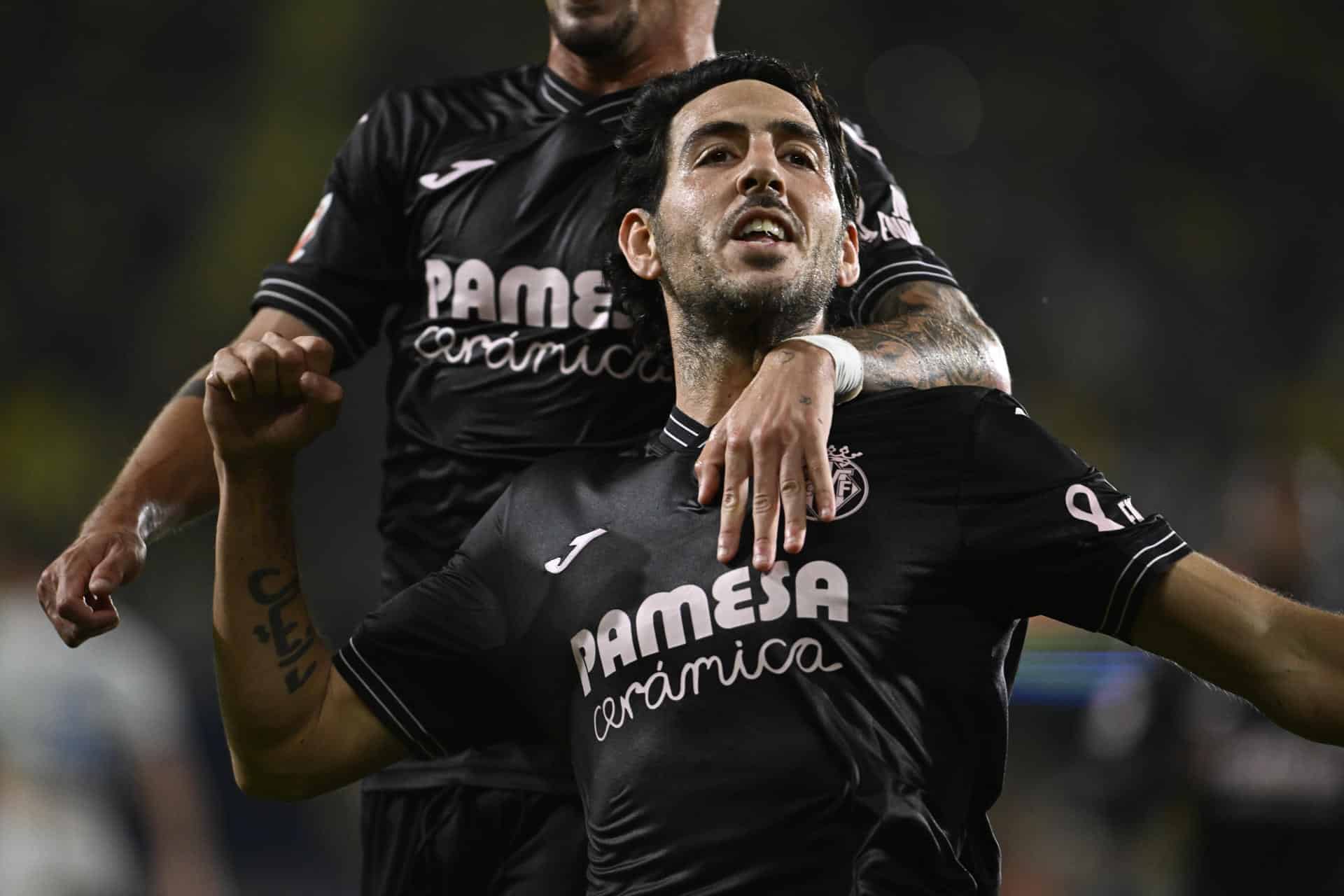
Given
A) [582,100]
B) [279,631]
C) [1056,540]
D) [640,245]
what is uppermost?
[582,100]

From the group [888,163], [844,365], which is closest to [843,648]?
[844,365]

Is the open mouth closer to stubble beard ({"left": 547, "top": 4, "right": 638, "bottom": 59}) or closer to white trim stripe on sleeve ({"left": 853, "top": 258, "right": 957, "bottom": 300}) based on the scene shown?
white trim stripe on sleeve ({"left": 853, "top": 258, "right": 957, "bottom": 300})

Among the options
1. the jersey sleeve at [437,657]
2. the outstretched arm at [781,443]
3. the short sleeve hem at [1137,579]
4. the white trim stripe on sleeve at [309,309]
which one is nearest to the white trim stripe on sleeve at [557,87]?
the white trim stripe on sleeve at [309,309]

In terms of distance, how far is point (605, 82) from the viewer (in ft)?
9.91

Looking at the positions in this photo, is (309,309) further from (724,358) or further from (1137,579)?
(1137,579)

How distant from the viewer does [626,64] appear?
9.86ft

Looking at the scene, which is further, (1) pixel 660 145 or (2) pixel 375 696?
(1) pixel 660 145

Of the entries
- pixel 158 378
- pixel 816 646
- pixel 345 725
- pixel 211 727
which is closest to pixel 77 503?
pixel 158 378

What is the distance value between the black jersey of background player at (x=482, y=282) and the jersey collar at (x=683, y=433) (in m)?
0.22

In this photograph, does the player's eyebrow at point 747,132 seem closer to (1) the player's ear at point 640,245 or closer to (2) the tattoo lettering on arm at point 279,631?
(1) the player's ear at point 640,245

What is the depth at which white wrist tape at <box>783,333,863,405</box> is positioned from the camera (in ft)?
7.61

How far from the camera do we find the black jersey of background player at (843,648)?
2.05 metres

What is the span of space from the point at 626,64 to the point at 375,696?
4.05ft

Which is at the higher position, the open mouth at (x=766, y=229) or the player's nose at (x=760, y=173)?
the player's nose at (x=760, y=173)
